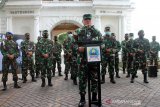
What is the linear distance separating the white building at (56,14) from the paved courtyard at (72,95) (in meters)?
17.9

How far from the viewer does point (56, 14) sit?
2931 centimetres

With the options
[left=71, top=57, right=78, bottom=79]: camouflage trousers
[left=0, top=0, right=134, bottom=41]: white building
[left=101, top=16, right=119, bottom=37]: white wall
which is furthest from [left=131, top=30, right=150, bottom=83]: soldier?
[left=101, top=16, right=119, bottom=37]: white wall

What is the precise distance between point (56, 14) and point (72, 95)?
67.9 feet

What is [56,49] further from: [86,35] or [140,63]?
[86,35]

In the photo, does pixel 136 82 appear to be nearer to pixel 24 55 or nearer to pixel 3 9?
pixel 24 55

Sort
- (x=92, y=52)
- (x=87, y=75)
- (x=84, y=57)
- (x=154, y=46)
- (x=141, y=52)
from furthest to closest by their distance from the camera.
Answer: (x=154, y=46) < (x=141, y=52) < (x=84, y=57) < (x=87, y=75) < (x=92, y=52)

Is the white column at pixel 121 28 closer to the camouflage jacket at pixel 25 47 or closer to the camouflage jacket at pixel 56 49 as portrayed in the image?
the camouflage jacket at pixel 56 49

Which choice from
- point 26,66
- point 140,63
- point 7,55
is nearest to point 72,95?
point 7,55

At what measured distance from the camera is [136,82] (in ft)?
37.9

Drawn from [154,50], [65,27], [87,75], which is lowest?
[87,75]

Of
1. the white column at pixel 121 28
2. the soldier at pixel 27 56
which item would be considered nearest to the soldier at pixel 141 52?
the soldier at pixel 27 56

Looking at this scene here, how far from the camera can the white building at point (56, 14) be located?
28.8 metres

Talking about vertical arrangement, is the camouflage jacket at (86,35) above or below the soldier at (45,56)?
above

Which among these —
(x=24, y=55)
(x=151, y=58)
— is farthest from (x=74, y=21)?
(x=24, y=55)
